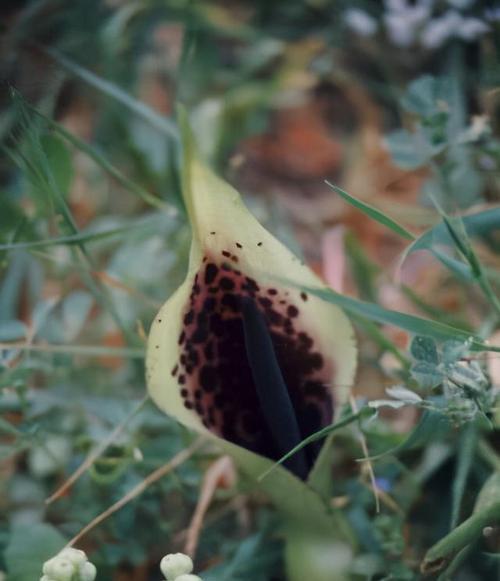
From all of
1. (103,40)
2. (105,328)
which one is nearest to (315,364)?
(105,328)

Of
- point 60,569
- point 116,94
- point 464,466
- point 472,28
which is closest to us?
point 60,569

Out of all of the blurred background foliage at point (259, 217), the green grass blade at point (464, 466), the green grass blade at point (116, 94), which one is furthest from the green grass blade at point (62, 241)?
the green grass blade at point (464, 466)

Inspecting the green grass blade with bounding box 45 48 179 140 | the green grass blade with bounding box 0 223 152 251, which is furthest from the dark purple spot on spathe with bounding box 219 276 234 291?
the green grass blade with bounding box 45 48 179 140

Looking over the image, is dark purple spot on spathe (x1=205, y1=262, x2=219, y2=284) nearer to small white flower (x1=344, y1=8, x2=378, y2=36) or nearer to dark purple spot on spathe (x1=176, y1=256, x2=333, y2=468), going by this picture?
dark purple spot on spathe (x1=176, y1=256, x2=333, y2=468)

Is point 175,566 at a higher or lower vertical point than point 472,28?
lower

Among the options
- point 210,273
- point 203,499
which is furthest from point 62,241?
point 203,499

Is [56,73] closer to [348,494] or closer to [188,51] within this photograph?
[188,51]

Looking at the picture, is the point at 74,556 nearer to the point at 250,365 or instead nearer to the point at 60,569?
the point at 60,569
